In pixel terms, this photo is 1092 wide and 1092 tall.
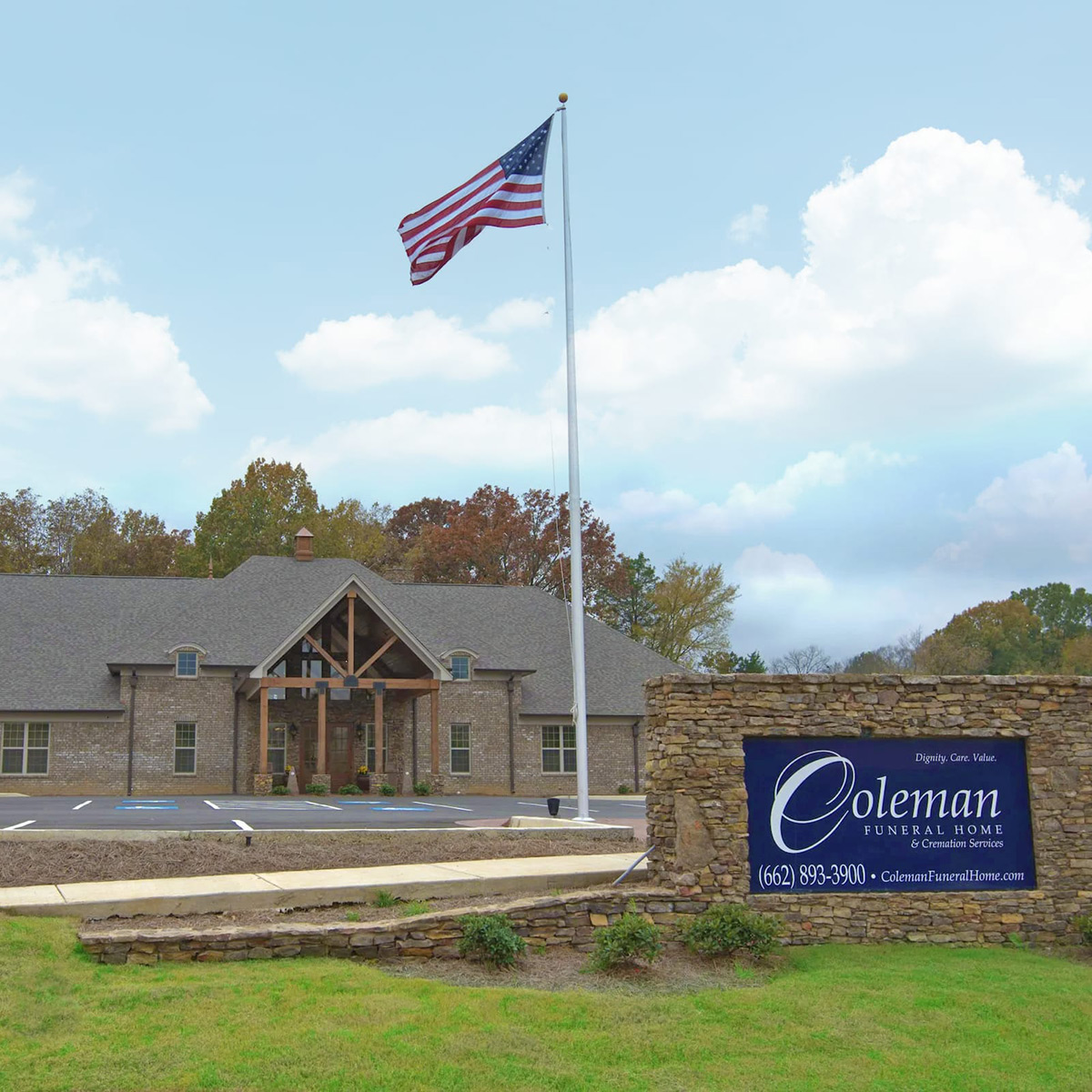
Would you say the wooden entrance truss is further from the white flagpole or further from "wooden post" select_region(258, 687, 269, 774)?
the white flagpole

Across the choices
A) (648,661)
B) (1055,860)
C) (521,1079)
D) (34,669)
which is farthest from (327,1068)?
(648,661)

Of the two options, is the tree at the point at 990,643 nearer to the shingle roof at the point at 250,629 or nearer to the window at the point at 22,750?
the shingle roof at the point at 250,629

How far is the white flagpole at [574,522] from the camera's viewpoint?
2011 centimetres

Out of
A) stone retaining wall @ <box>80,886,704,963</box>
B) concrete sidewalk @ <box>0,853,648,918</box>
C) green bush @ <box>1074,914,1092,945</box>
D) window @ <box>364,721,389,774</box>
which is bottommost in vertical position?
green bush @ <box>1074,914,1092,945</box>

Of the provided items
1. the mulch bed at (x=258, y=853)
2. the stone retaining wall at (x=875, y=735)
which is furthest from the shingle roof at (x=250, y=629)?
the stone retaining wall at (x=875, y=735)

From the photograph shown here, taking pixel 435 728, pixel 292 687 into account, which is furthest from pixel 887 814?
pixel 292 687

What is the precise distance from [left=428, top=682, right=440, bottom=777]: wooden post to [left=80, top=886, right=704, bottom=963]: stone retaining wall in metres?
24.9

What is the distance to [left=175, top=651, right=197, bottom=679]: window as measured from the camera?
36.5 m

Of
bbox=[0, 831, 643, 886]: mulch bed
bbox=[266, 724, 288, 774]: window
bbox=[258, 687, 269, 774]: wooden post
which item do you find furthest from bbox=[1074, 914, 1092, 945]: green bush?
bbox=[266, 724, 288, 774]: window

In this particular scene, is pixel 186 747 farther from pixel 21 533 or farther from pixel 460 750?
pixel 21 533

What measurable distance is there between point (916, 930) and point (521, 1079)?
5.90 m

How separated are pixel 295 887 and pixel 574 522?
10.4 meters

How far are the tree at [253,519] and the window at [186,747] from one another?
892 inches

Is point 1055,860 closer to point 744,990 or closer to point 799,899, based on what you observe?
point 799,899
